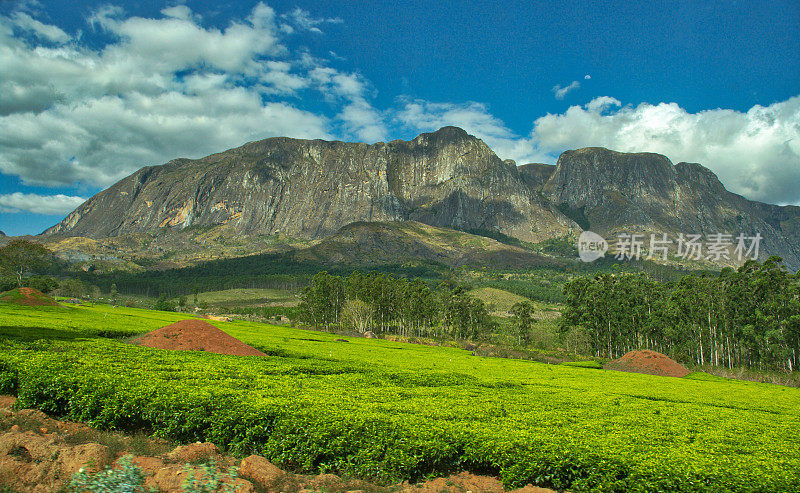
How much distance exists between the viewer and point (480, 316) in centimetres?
10806

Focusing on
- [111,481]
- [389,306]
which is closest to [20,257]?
[389,306]

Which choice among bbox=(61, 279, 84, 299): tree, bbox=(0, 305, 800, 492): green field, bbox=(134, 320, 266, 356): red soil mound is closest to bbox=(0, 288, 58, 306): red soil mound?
bbox=(134, 320, 266, 356): red soil mound

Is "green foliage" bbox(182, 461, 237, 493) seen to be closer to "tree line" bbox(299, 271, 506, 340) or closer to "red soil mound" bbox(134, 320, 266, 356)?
"red soil mound" bbox(134, 320, 266, 356)

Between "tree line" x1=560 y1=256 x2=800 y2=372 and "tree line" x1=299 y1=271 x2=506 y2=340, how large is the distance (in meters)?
23.5

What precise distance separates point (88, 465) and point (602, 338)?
293ft

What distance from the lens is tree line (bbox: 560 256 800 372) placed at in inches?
2371

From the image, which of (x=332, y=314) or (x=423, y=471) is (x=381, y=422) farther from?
(x=332, y=314)

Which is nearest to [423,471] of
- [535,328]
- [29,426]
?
[29,426]

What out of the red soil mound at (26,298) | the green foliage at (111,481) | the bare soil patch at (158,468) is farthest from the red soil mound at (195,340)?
the red soil mound at (26,298)

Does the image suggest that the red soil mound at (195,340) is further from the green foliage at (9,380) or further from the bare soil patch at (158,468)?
the bare soil patch at (158,468)

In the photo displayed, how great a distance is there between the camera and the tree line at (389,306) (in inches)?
4099

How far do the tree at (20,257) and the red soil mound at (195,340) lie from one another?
295 feet

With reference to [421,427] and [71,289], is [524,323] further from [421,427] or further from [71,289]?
[71,289]

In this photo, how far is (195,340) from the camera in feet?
116
